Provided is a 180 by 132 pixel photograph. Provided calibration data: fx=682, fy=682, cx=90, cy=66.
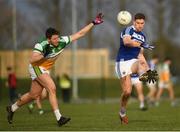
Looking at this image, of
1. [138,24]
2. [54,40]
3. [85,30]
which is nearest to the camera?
[54,40]

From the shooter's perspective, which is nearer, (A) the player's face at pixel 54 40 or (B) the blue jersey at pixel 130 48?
(A) the player's face at pixel 54 40

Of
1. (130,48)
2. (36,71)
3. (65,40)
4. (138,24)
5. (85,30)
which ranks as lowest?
(36,71)

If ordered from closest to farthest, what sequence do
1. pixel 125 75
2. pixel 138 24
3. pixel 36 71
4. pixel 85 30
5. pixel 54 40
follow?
pixel 54 40, pixel 36 71, pixel 85 30, pixel 125 75, pixel 138 24

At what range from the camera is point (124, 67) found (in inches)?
643

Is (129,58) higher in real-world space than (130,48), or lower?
lower

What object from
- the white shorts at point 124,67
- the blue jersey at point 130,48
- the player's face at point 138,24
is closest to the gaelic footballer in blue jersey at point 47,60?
the blue jersey at point 130,48

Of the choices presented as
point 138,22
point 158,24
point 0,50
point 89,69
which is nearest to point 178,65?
point 89,69

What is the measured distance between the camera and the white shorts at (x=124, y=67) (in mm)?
16297

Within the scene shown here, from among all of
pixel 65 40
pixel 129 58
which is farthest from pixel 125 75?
pixel 65 40

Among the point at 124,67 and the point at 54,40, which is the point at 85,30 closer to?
the point at 54,40

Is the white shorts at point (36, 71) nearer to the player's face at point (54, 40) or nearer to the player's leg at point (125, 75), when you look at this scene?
the player's face at point (54, 40)

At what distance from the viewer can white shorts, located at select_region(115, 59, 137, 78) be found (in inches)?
642

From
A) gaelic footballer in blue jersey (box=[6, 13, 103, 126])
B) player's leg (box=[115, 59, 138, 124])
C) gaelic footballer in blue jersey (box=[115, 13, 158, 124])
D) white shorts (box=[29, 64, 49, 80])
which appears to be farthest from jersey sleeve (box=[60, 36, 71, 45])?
player's leg (box=[115, 59, 138, 124])

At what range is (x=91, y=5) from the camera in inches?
2633
